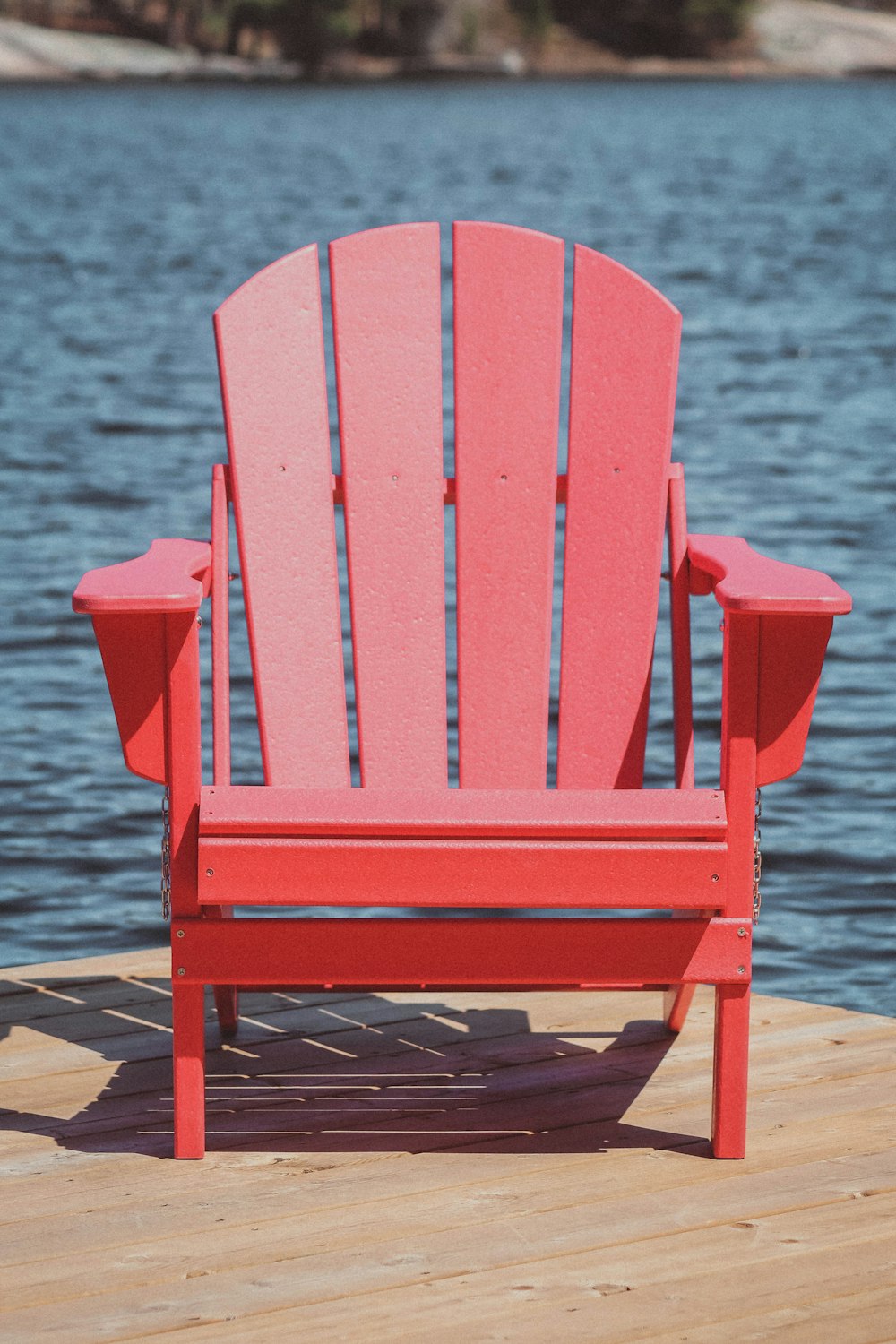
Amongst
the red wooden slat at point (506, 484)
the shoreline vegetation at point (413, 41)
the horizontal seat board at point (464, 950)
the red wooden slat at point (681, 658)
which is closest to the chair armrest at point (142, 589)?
the horizontal seat board at point (464, 950)

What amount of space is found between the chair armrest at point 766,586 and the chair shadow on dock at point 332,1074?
2.00 feet

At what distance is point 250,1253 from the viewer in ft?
5.99

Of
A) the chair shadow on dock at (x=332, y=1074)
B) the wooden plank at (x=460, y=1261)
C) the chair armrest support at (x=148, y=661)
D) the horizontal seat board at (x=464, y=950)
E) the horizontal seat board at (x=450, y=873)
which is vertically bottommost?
the chair shadow on dock at (x=332, y=1074)

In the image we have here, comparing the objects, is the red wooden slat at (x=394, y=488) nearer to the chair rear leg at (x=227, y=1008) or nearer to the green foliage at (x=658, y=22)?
the chair rear leg at (x=227, y=1008)

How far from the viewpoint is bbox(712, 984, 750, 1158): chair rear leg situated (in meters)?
→ 2.04

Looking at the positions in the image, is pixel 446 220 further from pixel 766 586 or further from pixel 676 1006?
pixel 766 586

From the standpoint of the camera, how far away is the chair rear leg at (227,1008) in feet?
7.92

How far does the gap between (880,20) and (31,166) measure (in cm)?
6741

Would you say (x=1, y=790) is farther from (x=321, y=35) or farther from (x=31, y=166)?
(x=321, y=35)

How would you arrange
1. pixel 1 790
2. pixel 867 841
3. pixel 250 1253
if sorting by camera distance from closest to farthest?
pixel 250 1253 → pixel 867 841 → pixel 1 790

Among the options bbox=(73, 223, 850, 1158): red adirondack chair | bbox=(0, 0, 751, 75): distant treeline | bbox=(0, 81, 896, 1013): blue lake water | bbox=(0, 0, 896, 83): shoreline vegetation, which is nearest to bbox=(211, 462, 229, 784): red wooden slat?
bbox=(73, 223, 850, 1158): red adirondack chair

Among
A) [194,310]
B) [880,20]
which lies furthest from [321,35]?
[194,310]

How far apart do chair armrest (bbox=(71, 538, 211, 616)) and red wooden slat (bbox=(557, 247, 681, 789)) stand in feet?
1.80

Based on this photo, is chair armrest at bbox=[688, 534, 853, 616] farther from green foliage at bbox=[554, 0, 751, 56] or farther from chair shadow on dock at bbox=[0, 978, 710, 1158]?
green foliage at bbox=[554, 0, 751, 56]
